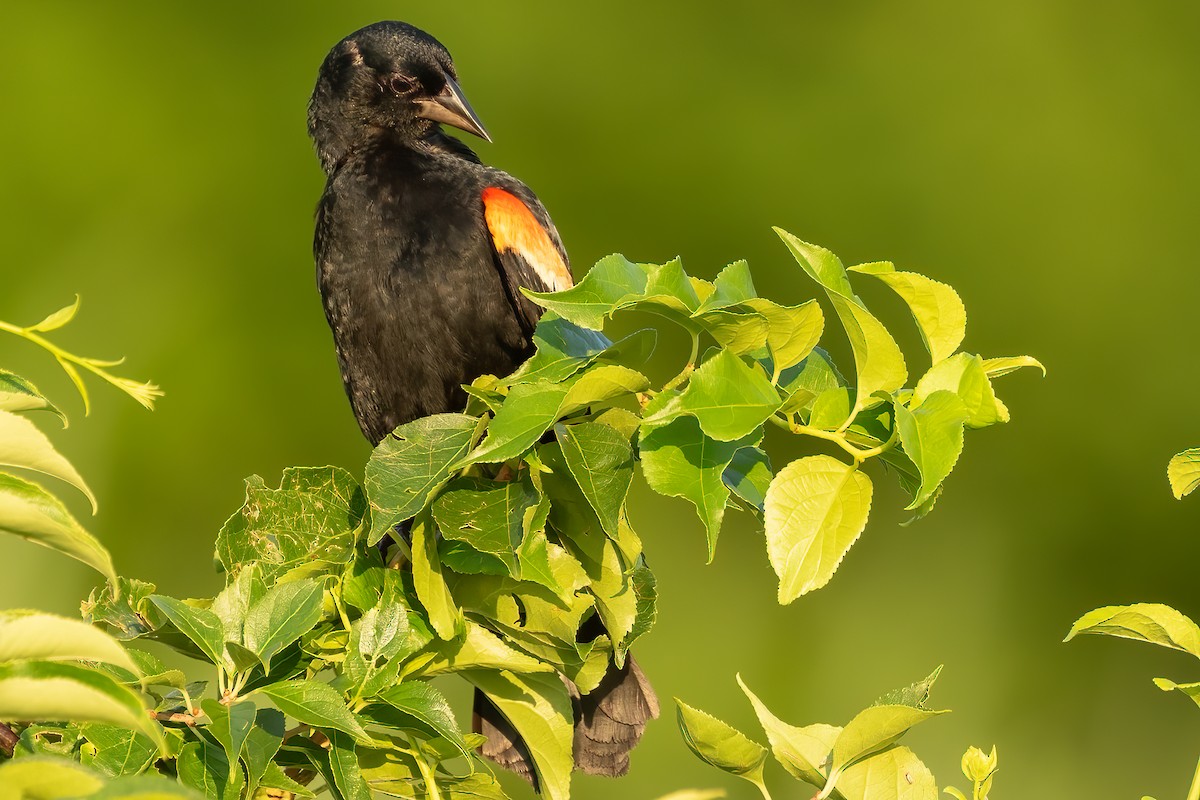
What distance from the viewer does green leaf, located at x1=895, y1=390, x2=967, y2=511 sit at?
1.12 meters

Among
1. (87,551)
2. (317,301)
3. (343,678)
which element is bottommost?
(343,678)

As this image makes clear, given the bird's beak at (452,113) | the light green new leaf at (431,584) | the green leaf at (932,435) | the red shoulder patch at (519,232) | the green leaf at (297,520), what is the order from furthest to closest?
the bird's beak at (452,113) < the red shoulder patch at (519,232) < the green leaf at (297,520) < the light green new leaf at (431,584) < the green leaf at (932,435)

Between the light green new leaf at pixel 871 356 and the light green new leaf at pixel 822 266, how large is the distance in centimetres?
3

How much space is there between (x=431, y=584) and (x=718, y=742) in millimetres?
366

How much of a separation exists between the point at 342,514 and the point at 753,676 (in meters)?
3.34

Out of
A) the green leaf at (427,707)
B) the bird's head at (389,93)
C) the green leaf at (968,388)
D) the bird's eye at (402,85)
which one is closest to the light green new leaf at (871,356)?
the green leaf at (968,388)

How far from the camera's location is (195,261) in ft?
17.2

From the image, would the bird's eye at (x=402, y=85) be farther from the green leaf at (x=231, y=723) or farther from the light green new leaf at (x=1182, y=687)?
the light green new leaf at (x=1182, y=687)

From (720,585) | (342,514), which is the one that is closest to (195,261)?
(720,585)

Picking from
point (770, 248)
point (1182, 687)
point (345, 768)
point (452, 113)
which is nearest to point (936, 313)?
point (1182, 687)

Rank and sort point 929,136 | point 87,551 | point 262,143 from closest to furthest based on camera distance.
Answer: point 87,551, point 262,143, point 929,136

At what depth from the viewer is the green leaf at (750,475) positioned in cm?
133

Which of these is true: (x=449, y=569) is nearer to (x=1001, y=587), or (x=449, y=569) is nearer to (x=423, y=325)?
(x=423, y=325)

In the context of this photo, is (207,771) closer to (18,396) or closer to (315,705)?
(315,705)
